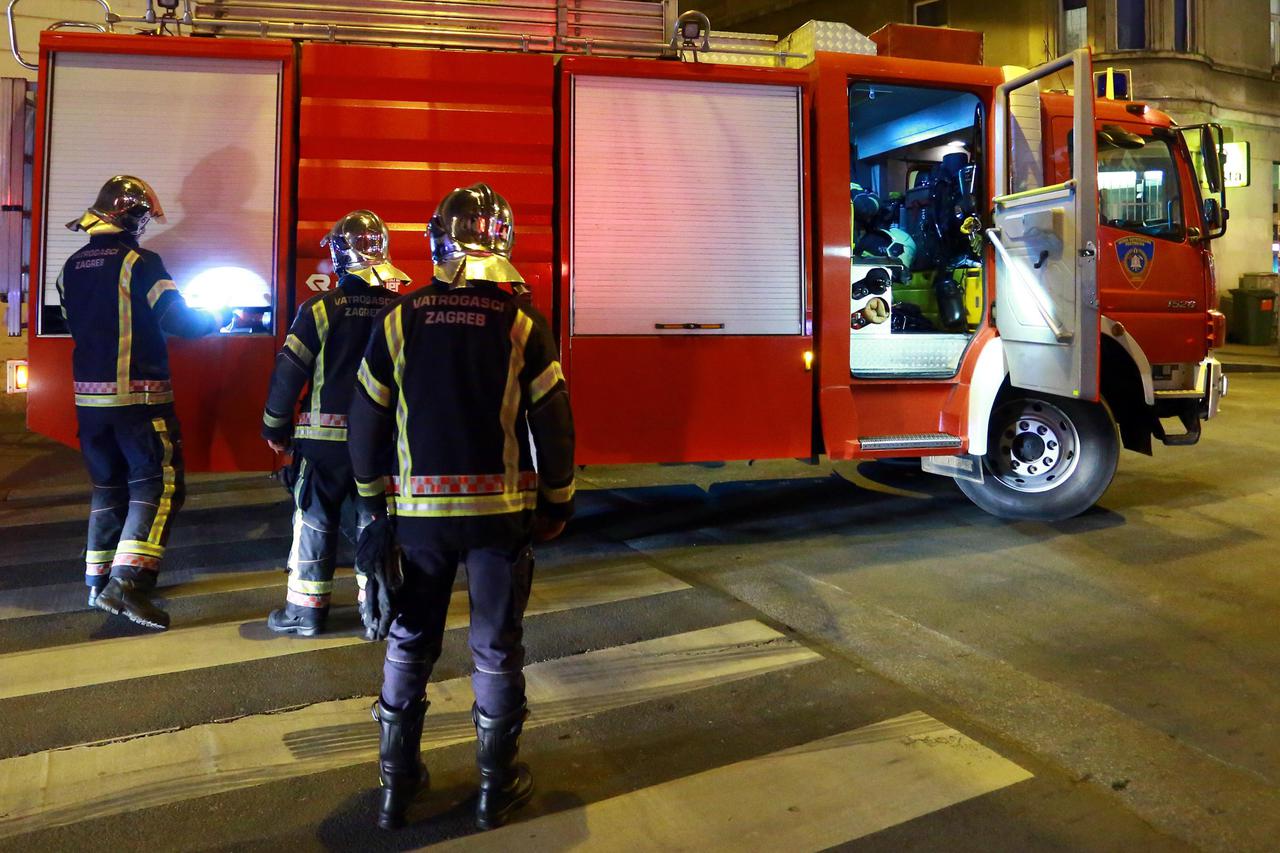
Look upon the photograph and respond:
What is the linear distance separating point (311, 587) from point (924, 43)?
5.07 meters

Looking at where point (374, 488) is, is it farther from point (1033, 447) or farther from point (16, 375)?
point (1033, 447)

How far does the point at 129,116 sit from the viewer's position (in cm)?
528

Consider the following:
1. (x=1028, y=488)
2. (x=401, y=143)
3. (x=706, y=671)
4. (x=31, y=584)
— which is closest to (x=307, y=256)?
(x=401, y=143)

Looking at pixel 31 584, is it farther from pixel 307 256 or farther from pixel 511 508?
pixel 511 508


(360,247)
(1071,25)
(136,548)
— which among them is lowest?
(136,548)

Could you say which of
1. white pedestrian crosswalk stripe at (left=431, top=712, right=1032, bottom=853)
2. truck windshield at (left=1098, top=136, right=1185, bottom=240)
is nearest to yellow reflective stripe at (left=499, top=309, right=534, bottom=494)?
white pedestrian crosswalk stripe at (left=431, top=712, right=1032, bottom=853)

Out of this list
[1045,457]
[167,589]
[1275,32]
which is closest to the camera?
[167,589]

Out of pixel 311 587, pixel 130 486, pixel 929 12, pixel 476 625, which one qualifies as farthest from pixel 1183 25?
pixel 476 625

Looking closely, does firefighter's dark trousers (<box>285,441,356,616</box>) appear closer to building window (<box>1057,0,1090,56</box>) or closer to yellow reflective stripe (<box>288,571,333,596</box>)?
yellow reflective stripe (<box>288,571,333,596</box>)

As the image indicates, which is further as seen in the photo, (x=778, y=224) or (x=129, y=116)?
(x=778, y=224)

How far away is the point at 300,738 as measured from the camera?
134 inches

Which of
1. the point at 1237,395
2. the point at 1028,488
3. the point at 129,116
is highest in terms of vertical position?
the point at 129,116

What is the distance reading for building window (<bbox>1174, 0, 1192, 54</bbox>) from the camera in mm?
21562

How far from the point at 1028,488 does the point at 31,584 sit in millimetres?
6149
